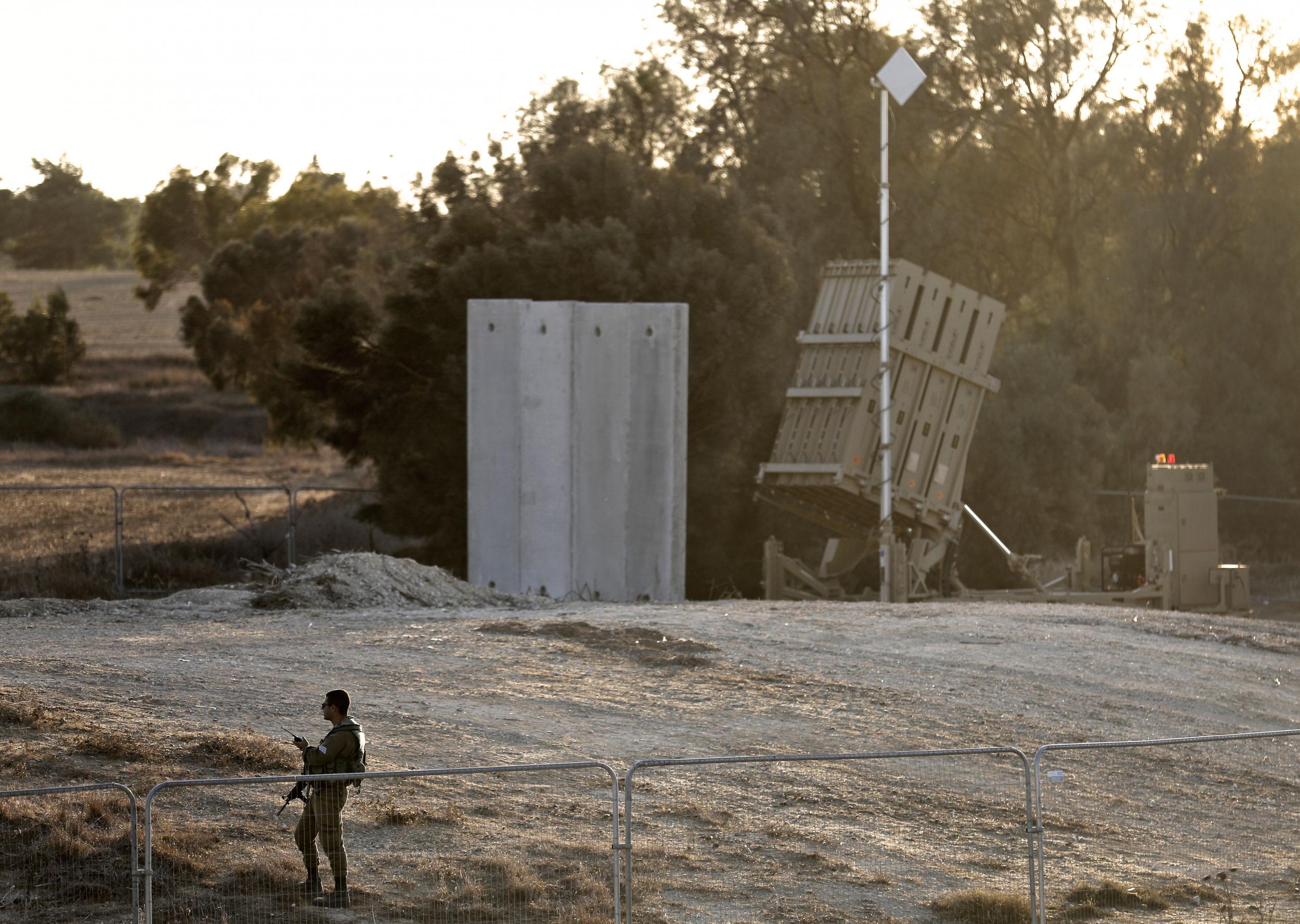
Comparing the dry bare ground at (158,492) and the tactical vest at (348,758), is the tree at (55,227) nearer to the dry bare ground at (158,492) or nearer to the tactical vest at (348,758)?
Answer: the dry bare ground at (158,492)

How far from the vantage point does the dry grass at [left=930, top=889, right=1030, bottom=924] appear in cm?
912

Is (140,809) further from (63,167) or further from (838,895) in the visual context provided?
(63,167)

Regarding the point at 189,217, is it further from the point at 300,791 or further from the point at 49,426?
the point at 300,791

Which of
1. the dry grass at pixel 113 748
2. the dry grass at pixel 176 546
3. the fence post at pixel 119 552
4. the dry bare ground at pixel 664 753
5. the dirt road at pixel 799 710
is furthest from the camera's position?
the dry grass at pixel 176 546

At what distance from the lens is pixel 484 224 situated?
28547mm

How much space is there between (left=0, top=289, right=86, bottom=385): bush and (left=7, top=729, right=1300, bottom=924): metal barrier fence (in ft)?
209

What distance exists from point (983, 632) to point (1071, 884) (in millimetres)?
9891

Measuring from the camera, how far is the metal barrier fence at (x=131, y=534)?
2241 centimetres

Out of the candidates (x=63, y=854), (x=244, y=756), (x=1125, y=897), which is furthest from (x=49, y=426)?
(x=1125, y=897)

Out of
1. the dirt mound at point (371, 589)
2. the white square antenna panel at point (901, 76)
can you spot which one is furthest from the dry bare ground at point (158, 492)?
the white square antenna panel at point (901, 76)

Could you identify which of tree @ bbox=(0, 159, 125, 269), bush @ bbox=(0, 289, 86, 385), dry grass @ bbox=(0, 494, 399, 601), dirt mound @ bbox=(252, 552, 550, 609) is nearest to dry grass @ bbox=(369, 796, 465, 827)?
dirt mound @ bbox=(252, 552, 550, 609)

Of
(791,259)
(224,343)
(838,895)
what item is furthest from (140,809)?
(224,343)

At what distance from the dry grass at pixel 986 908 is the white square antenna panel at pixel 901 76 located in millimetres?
14881

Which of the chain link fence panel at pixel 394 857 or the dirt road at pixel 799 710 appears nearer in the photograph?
the chain link fence panel at pixel 394 857
